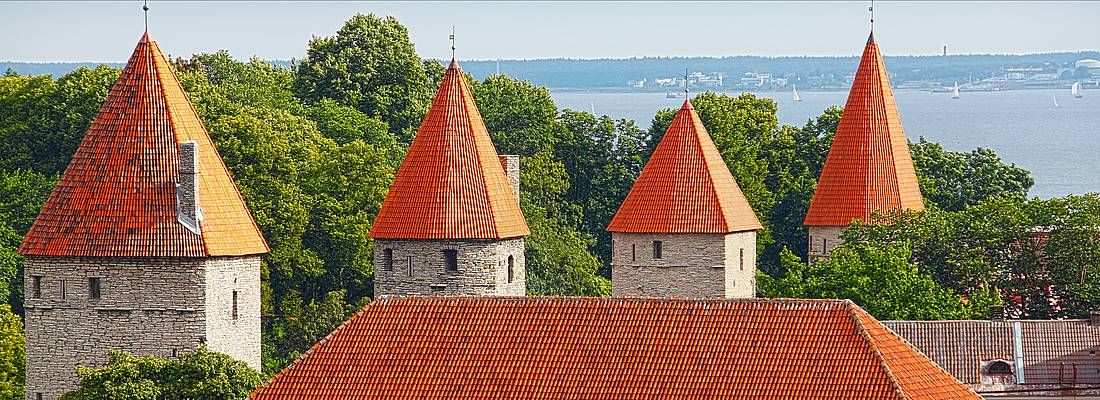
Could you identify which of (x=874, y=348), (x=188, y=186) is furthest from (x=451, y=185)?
(x=874, y=348)

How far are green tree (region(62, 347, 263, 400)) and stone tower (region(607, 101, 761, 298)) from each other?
13.4 m

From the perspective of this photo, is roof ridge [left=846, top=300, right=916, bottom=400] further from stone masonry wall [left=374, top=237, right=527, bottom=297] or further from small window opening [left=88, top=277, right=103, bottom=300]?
small window opening [left=88, top=277, right=103, bottom=300]

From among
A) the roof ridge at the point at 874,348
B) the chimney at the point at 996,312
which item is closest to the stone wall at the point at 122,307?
the roof ridge at the point at 874,348

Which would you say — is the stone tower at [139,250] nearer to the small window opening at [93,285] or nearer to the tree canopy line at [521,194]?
the small window opening at [93,285]

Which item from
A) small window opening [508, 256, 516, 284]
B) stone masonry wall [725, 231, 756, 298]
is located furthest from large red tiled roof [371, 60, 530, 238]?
stone masonry wall [725, 231, 756, 298]

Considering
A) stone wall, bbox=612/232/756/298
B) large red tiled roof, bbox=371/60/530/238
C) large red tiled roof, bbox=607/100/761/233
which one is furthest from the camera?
large red tiled roof, bbox=607/100/761/233

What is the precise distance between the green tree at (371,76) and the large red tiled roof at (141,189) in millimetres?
31607

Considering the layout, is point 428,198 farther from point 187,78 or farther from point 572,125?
point 572,125

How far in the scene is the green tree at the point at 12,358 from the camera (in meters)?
60.2

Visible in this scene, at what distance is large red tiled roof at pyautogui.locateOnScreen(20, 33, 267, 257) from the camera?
52125mm

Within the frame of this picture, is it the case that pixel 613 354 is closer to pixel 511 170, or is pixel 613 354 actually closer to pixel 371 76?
pixel 511 170

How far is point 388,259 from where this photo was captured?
57.1 metres

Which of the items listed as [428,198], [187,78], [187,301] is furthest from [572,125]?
[187,301]

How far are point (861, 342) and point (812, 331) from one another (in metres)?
0.86
